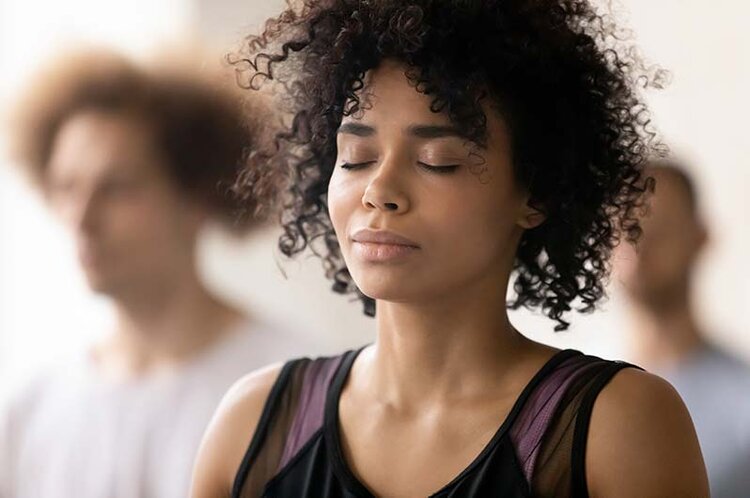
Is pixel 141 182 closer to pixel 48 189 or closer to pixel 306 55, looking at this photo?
pixel 48 189

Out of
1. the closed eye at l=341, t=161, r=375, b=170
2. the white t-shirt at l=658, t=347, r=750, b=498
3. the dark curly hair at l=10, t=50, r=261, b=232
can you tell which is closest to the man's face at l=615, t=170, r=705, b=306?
the white t-shirt at l=658, t=347, r=750, b=498

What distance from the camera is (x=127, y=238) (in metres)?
1.82

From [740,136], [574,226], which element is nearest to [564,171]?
[574,226]

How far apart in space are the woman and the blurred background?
0.44 meters

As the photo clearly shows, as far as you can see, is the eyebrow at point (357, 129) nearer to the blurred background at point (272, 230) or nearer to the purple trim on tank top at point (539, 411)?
the purple trim on tank top at point (539, 411)

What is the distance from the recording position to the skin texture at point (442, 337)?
1058mm

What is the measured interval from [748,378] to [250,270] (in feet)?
2.59

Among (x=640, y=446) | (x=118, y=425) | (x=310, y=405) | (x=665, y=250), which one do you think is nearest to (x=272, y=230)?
(x=118, y=425)

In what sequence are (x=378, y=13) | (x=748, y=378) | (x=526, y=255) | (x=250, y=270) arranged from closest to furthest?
(x=378, y=13) → (x=526, y=255) → (x=748, y=378) → (x=250, y=270)

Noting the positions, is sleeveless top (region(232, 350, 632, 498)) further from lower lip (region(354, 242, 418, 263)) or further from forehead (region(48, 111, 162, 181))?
forehead (region(48, 111, 162, 181))

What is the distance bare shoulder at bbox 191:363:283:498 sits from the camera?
1.23 m

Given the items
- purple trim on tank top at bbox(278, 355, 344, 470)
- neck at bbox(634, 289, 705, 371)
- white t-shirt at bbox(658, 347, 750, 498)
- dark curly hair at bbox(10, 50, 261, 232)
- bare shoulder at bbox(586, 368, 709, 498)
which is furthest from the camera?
dark curly hair at bbox(10, 50, 261, 232)

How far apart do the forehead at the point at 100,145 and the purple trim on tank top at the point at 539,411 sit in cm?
92

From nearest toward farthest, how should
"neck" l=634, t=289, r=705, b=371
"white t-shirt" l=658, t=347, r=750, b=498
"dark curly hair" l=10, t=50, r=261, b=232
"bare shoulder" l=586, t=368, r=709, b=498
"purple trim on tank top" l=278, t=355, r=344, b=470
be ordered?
"bare shoulder" l=586, t=368, r=709, b=498 → "purple trim on tank top" l=278, t=355, r=344, b=470 → "white t-shirt" l=658, t=347, r=750, b=498 → "neck" l=634, t=289, r=705, b=371 → "dark curly hair" l=10, t=50, r=261, b=232
